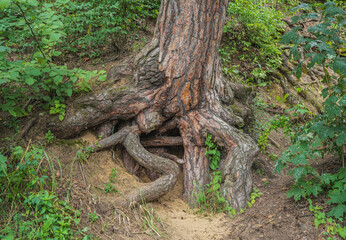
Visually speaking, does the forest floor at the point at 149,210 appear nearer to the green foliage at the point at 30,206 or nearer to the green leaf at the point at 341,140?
the green foliage at the point at 30,206

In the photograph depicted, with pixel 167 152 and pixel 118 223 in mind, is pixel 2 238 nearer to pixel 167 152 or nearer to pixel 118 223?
pixel 118 223

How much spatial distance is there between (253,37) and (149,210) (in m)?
5.63

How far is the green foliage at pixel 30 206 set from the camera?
106 inches

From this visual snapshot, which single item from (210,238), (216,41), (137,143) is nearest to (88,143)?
(137,143)

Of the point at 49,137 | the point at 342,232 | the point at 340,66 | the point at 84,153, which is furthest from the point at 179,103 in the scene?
the point at 342,232

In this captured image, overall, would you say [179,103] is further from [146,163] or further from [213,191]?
[213,191]

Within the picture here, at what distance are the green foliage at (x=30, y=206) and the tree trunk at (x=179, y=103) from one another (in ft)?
3.11

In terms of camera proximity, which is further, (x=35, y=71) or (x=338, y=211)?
(x=35, y=71)

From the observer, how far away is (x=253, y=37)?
7.38 meters

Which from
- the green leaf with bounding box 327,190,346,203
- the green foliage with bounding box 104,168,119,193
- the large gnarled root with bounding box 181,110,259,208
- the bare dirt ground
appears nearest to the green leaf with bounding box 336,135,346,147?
the green leaf with bounding box 327,190,346,203

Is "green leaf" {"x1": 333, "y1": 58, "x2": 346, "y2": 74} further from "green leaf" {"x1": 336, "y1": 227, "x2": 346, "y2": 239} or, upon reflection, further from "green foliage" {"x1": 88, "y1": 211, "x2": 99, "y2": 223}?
"green foliage" {"x1": 88, "y1": 211, "x2": 99, "y2": 223}

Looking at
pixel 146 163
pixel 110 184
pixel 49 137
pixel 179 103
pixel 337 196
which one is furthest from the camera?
pixel 179 103

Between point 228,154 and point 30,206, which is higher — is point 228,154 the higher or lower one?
the higher one

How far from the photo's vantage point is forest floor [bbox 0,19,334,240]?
125 inches
